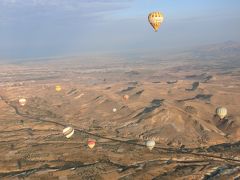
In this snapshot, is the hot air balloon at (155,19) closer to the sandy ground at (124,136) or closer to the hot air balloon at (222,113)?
the sandy ground at (124,136)

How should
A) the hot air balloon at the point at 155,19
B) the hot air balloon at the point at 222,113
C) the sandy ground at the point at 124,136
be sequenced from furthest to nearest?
the hot air balloon at the point at 222,113, the hot air balloon at the point at 155,19, the sandy ground at the point at 124,136

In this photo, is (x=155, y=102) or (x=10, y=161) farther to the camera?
(x=155, y=102)

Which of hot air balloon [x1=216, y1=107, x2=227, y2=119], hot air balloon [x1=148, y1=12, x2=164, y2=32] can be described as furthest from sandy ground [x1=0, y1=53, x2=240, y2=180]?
hot air balloon [x1=148, y1=12, x2=164, y2=32]

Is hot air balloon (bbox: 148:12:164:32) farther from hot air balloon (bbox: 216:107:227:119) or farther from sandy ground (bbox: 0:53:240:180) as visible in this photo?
hot air balloon (bbox: 216:107:227:119)

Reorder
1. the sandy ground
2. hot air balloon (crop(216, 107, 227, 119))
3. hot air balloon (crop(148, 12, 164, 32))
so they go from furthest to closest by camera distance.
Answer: hot air balloon (crop(216, 107, 227, 119))
hot air balloon (crop(148, 12, 164, 32))
the sandy ground

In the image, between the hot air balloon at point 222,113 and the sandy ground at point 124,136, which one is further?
the hot air balloon at point 222,113

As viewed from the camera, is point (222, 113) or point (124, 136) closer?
point (124, 136)

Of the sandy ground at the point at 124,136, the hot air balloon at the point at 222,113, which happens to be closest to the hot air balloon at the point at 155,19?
the sandy ground at the point at 124,136

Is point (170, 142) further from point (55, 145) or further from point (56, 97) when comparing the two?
point (56, 97)

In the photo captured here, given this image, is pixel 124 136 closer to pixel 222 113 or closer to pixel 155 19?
pixel 222 113

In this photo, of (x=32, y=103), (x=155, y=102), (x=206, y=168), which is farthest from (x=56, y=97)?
(x=206, y=168)

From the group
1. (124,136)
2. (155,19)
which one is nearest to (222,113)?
(124,136)
